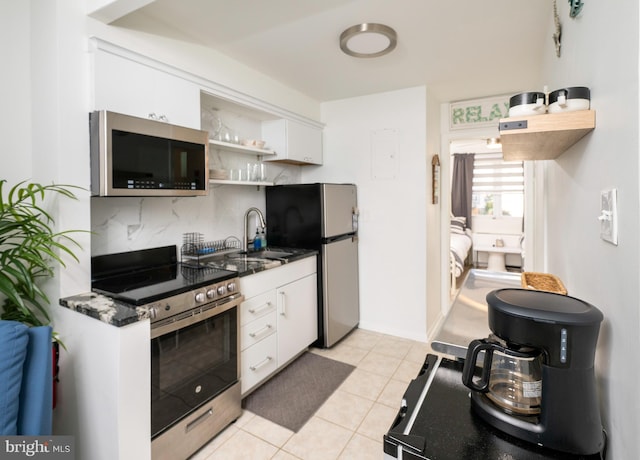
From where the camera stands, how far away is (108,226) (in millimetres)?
2020

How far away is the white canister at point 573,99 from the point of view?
925 mm

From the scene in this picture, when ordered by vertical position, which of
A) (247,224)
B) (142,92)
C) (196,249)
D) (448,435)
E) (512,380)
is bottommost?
(448,435)

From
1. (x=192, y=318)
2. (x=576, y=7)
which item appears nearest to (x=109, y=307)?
(x=192, y=318)

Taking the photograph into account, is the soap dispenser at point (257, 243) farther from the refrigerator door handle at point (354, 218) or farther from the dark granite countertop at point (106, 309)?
the dark granite countertop at point (106, 309)

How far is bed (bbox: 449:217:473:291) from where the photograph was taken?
192 inches

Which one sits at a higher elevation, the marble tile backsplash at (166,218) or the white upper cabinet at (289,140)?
the white upper cabinet at (289,140)

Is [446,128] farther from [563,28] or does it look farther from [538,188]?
[563,28]

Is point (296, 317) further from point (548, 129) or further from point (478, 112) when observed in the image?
point (478, 112)

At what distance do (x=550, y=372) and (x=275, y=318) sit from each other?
79.7 inches

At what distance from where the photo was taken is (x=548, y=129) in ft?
3.14

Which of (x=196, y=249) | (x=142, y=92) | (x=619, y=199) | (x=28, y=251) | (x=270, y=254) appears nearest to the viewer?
(x=619, y=199)

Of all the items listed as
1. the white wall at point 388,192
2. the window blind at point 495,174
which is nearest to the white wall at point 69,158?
the white wall at point 388,192

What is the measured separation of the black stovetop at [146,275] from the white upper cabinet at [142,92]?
854mm

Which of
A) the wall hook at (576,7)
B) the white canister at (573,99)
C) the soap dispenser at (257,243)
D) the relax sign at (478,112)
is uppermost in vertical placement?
the relax sign at (478,112)
